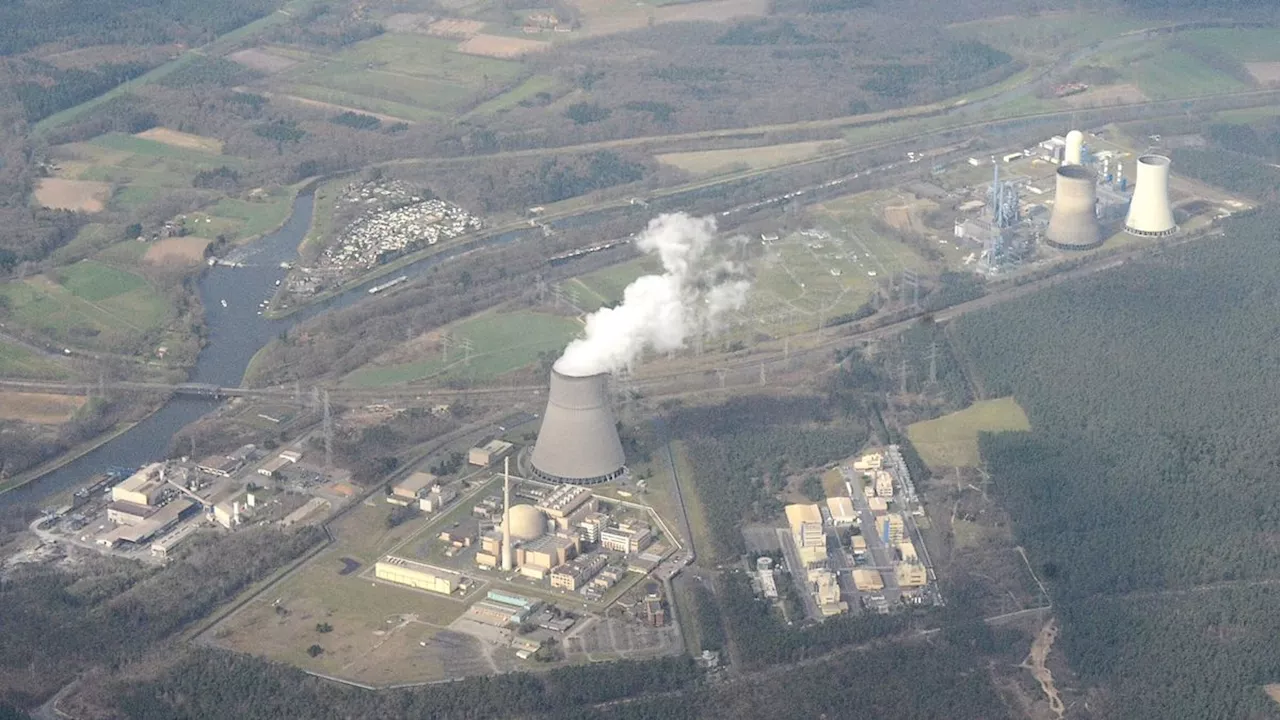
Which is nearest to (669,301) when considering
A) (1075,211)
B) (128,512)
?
(128,512)

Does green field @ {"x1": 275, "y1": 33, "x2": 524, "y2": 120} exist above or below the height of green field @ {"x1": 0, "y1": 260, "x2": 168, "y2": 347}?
below

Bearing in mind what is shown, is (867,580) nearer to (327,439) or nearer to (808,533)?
(808,533)

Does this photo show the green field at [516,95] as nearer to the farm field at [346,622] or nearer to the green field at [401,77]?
the green field at [401,77]

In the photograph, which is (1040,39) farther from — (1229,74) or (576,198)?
(576,198)

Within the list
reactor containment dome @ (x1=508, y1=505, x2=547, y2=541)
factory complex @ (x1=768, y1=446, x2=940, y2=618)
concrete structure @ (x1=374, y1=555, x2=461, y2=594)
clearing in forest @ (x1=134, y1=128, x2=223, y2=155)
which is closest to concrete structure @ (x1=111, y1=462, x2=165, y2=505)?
concrete structure @ (x1=374, y1=555, x2=461, y2=594)

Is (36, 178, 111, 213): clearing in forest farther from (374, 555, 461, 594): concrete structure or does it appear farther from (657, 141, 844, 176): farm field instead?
(374, 555, 461, 594): concrete structure
